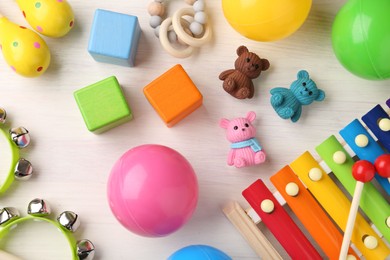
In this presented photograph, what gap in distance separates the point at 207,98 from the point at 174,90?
0.31 ft

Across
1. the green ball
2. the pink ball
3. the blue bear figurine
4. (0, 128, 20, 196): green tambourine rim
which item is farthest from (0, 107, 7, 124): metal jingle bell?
the green ball

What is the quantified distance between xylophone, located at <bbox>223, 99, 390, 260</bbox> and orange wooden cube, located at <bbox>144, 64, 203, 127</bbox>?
0.21 m

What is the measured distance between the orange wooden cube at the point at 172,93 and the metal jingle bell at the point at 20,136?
0.86ft

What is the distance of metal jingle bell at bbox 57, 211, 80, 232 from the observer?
111 cm

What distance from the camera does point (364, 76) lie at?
3.56 ft

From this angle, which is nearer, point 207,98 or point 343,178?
point 343,178

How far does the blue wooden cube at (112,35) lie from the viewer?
44.3 inches

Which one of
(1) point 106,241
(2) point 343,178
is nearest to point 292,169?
(2) point 343,178

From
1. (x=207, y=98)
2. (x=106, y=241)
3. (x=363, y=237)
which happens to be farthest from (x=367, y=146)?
(x=106, y=241)

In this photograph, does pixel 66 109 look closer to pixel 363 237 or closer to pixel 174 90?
pixel 174 90

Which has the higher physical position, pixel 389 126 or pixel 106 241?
pixel 106 241

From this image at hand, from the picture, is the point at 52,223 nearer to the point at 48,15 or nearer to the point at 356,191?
A: the point at 48,15

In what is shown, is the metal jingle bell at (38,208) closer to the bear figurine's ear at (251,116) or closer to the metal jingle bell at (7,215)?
the metal jingle bell at (7,215)

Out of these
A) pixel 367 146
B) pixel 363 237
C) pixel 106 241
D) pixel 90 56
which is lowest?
pixel 363 237
